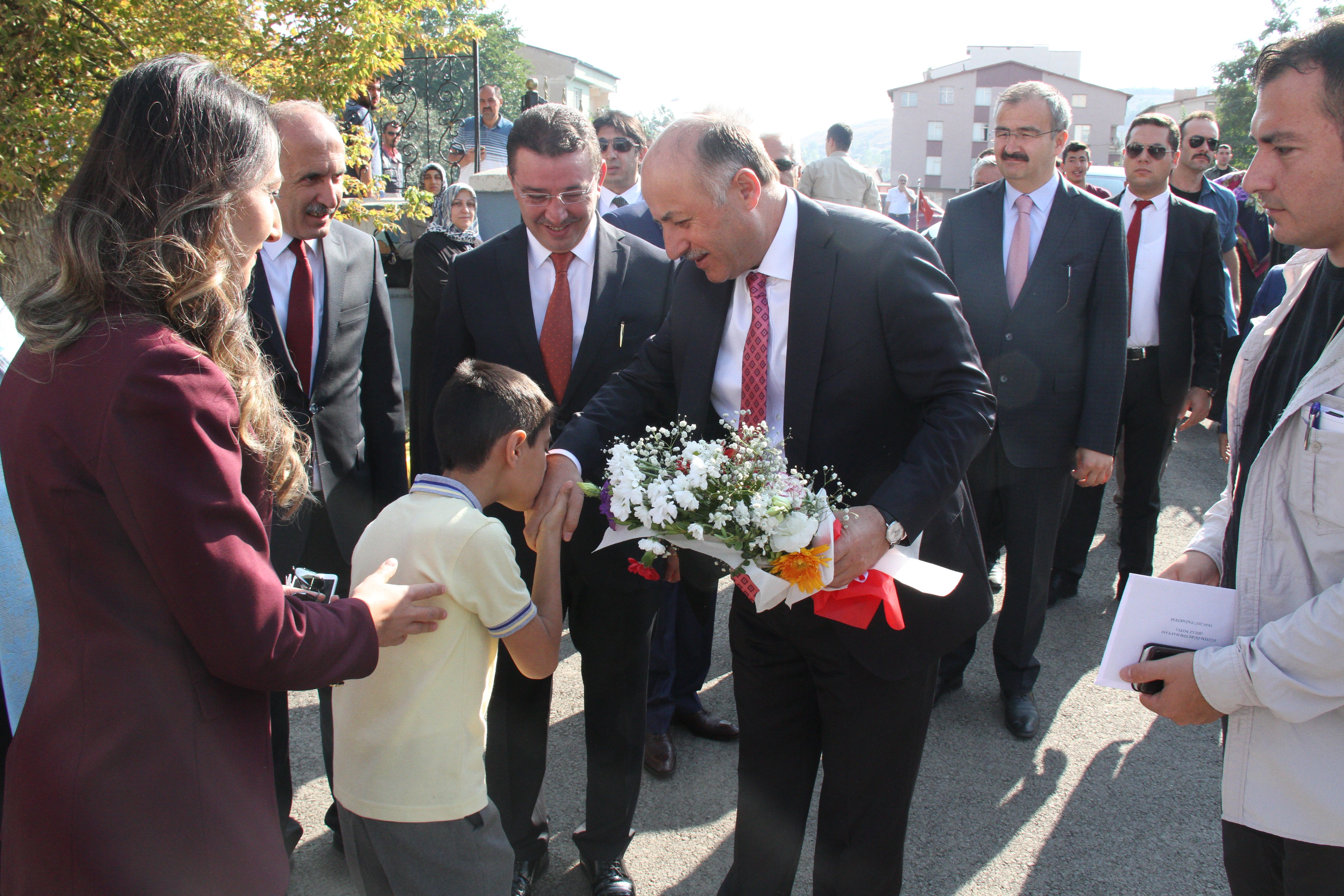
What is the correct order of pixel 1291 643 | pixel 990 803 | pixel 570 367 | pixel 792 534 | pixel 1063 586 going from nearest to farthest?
pixel 1291 643 < pixel 792 534 < pixel 570 367 < pixel 990 803 < pixel 1063 586

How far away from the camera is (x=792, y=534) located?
1.87 metres

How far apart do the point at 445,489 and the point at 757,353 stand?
2.95 ft

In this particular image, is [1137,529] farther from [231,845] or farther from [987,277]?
[231,845]

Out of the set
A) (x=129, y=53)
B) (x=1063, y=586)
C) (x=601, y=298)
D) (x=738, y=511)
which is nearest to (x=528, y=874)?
(x=738, y=511)

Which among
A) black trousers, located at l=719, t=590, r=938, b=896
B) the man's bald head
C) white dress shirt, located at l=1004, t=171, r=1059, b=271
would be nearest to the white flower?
black trousers, located at l=719, t=590, r=938, b=896

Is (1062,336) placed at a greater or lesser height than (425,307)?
lesser

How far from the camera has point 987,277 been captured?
401 centimetres

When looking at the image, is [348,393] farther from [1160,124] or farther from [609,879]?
[1160,124]

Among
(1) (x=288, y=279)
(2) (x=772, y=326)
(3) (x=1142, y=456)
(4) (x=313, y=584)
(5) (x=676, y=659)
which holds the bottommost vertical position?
(5) (x=676, y=659)

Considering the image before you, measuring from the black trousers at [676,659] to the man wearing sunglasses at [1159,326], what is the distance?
2233mm

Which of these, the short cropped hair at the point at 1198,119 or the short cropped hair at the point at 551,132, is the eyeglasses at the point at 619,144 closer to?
the short cropped hair at the point at 551,132

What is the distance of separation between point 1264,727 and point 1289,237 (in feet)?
3.35

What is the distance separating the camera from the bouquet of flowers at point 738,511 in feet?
6.18

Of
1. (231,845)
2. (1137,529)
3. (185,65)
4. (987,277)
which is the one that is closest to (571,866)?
(231,845)
